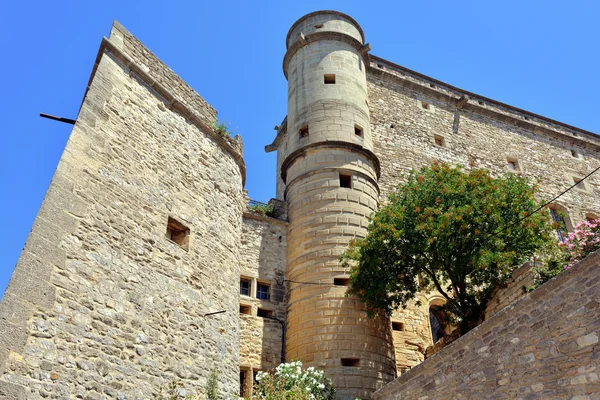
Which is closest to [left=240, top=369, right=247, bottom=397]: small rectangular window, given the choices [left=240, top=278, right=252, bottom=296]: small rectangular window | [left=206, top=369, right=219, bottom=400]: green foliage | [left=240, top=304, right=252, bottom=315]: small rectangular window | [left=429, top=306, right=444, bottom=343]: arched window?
[left=240, top=304, right=252, bottom=315]: small rectangular window

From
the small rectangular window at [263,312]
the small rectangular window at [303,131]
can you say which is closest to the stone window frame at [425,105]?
the small rectangular window at [303,131]

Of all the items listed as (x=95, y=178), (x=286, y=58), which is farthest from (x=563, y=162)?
(x=95, y=178)

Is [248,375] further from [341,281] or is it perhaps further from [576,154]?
[576,154]

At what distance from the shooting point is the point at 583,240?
36.6ft

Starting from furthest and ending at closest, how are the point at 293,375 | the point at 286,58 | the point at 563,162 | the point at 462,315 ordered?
1. the point at 563,162
2. the point at 286,58
3. the point at 462,315
4. the point at 293,375

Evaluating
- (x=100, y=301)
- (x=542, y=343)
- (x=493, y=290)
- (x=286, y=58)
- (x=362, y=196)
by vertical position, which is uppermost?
(x=286, y=58)

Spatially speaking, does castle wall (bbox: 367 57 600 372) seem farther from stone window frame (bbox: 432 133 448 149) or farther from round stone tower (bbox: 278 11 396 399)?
round stone tower (bbox: 278 11 396 399)

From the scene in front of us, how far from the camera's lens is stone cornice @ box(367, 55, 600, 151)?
69.3 ft

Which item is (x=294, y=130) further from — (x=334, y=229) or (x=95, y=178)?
(x=95, y=178)

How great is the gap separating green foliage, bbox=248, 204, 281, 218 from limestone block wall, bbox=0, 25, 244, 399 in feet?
5.76

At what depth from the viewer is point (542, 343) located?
6996 mm

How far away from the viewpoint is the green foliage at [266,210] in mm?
14511

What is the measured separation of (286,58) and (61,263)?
1276cm

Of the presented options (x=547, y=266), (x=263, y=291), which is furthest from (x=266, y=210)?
(x=547, y=266)
